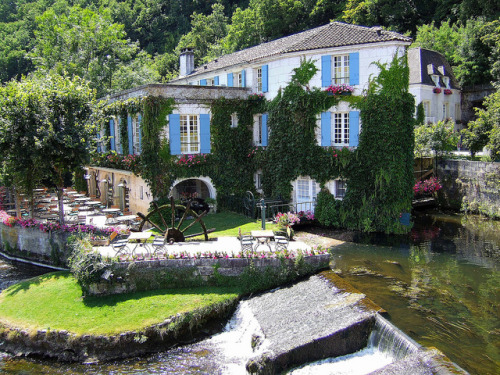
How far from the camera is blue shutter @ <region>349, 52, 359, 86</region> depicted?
22.3 metres

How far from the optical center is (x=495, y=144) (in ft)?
85.1

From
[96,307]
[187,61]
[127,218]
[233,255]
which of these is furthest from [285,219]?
[187,61]

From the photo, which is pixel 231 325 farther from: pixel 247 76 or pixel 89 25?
pixel 89 25

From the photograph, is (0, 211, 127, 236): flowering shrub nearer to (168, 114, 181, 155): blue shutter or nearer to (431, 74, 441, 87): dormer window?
(168, 114, 181, 155): blue shutter

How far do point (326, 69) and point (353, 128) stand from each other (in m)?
3.42

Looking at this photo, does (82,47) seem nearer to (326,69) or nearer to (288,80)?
(288,80)

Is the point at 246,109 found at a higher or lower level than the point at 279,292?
higher

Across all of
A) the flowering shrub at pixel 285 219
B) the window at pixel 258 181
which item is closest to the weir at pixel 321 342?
the flowering shrub at pixel 285 219

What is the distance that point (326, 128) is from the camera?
76.6 ft

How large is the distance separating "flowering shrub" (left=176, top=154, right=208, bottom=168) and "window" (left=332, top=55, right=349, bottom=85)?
8.17 m

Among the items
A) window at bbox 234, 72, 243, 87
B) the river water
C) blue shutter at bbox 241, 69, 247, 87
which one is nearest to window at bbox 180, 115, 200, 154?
blue shutter at bbox 241, 69, 247, 87

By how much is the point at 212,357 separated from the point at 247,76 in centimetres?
1915

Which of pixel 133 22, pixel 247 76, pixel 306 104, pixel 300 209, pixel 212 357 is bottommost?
pixel 212 357

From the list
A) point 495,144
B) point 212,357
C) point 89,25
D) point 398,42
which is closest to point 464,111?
point 495,144
